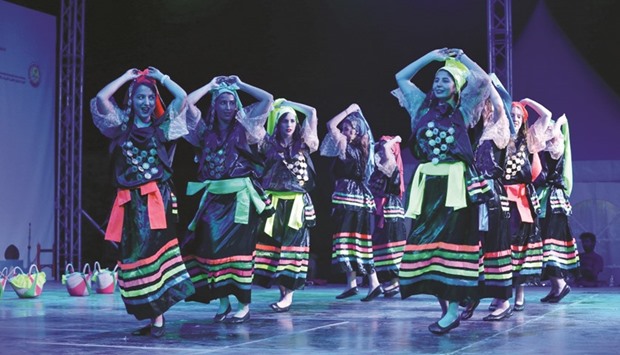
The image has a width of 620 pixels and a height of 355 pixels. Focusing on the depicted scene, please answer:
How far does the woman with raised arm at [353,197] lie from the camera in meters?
8.69

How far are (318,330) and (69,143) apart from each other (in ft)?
24.7

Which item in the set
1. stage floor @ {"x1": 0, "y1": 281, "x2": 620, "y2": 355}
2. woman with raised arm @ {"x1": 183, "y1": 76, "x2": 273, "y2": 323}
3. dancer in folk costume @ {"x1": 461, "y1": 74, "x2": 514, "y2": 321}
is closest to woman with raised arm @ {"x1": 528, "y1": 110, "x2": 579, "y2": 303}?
stage floor @ {"x1": 0, "y1": 281, "x2": 620, "y2": 355}

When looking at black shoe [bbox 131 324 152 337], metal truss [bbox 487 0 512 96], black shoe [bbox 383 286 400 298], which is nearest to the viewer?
black shoe [bbox 131 324 152 337]

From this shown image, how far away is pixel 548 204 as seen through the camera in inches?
320

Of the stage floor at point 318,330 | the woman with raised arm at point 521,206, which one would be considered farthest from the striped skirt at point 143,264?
the woman with raised arm at point 521,206

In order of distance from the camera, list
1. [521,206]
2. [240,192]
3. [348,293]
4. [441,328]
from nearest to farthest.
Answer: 1. [441,328]
2. [240,192]
3. [521,206]
4. [348,293]

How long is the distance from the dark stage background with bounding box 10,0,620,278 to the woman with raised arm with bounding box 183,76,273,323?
5862 mm

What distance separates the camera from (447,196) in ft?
17.9

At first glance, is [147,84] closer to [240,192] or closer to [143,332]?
[240,192]

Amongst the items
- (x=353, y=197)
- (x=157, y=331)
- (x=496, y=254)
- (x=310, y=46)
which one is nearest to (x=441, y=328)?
(x=496, y=254)

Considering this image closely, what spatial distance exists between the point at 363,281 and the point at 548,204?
147 inches

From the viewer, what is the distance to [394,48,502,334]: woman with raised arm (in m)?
5.47

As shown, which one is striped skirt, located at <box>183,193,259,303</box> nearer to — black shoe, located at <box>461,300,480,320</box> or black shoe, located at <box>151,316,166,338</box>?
black shoe, located at <box>151,316,166,338</box>

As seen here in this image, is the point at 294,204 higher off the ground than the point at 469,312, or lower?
higher
